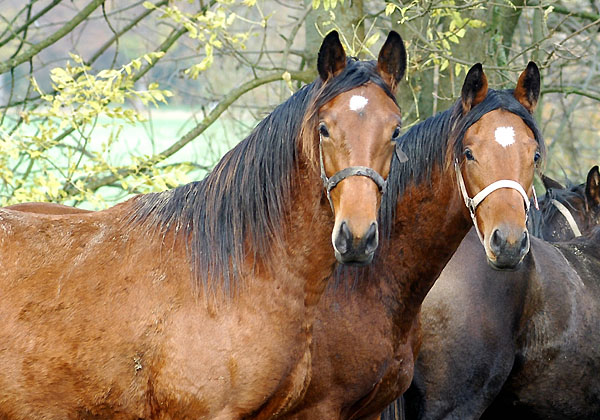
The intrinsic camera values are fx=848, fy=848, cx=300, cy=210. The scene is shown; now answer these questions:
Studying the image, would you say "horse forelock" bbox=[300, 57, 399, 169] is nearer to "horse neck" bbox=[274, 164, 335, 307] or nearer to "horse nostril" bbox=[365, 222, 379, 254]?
"horse neck" bbox=[274, 164, 335, 307]

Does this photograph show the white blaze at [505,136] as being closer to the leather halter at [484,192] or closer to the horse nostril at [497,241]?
the leather halter at [484,192]

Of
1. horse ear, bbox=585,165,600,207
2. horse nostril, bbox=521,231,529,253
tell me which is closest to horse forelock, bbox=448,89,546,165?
horse nostril, bbox=521,231,529,253

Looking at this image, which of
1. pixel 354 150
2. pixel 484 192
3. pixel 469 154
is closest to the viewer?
pixel 354 150

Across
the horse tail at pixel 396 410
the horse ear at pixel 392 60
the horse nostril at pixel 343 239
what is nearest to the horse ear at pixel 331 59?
the horse ear at pixel 392 60

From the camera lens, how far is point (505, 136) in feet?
12.1

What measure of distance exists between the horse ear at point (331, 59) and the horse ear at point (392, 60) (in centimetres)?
17

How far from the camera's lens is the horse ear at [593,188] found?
18.9 ft

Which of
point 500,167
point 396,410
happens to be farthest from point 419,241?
point 396,410

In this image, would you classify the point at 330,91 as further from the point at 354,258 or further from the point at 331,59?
the point at 354,258

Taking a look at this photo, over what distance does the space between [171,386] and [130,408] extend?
0.22m

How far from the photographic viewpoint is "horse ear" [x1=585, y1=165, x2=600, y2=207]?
5.76 metres

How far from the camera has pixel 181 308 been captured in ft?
11.2

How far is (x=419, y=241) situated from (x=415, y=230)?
0.06 m

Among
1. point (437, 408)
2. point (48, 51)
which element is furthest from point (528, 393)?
point (48, 51)
